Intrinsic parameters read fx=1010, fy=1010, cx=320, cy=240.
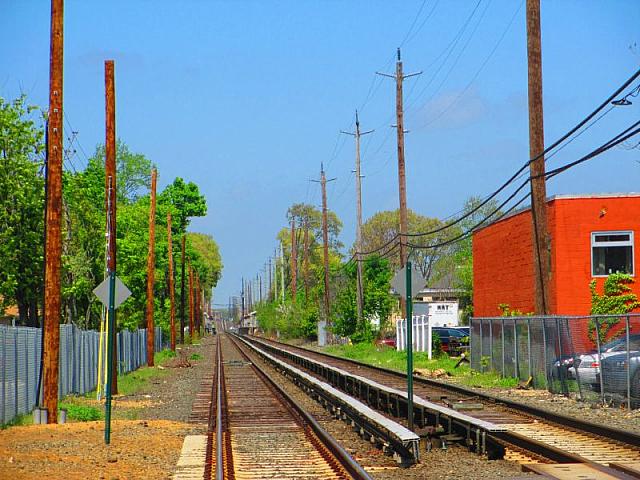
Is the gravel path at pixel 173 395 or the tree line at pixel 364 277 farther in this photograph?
the tree line at pixel 364 277

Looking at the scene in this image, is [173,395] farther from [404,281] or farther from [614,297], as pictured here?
[614,297]

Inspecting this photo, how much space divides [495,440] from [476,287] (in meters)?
37.8

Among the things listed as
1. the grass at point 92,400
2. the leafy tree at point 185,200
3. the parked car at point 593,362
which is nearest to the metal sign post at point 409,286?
the parked car at point 593,362

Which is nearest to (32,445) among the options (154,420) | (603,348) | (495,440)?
(154,420)

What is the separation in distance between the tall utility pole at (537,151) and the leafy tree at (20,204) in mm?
24615

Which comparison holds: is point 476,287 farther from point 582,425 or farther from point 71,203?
point 582,425

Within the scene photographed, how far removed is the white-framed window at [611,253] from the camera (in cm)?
3928

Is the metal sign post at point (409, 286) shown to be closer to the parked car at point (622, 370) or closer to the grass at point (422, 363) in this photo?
the parked car at point (622, 370)

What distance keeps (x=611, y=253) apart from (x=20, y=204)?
82.1ft

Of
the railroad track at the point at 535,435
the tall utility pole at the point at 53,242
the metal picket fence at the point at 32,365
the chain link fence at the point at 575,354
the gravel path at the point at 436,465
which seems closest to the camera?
the gravel path at the point at 436,465

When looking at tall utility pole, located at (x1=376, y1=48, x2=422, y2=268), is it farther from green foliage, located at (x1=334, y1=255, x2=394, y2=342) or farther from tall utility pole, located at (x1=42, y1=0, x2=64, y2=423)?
tall utility pole, located at (x1=42, y1=0, x2=64, y2=423)

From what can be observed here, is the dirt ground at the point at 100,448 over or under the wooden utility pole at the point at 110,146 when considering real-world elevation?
under

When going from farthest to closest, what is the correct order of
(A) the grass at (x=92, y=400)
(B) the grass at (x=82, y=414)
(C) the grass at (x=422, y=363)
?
(C) the grass at (x=422, y=363), (B) the grass at (x=82, y=414), (A) the grass at (x=92, y=400)

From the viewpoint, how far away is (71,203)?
52.4 meters
